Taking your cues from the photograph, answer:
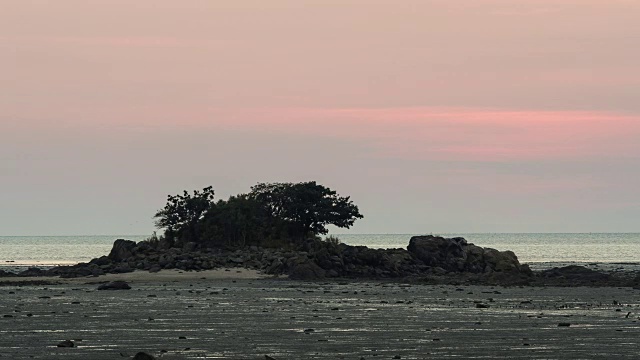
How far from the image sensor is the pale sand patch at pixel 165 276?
73.1 metres

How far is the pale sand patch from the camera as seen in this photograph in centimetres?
7306

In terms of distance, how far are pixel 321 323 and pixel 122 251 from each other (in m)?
51.7

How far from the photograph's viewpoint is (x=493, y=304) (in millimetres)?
47688

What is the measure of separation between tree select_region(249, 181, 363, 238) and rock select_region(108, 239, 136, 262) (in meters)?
18.2

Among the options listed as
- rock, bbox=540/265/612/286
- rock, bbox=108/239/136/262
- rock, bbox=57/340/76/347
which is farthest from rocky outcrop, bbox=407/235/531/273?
rock, bbox=57/340/76/347

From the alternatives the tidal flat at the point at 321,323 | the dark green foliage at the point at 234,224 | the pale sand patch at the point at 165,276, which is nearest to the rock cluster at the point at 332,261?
the pale sand patch at the point at 165,276

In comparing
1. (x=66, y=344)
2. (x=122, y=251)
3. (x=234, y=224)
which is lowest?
(x=66, y=344)

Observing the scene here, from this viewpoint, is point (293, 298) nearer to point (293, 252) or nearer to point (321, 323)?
point (321, 323)

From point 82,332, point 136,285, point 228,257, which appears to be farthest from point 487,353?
point 228,257

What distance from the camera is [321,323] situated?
121ft

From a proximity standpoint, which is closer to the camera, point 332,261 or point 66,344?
point 66,344

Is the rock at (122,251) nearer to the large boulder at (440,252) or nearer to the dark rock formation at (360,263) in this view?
the dark rock formation at (360,263)

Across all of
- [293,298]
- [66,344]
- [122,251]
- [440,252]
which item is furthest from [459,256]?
[66,344]

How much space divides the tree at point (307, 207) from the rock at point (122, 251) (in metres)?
18.2
